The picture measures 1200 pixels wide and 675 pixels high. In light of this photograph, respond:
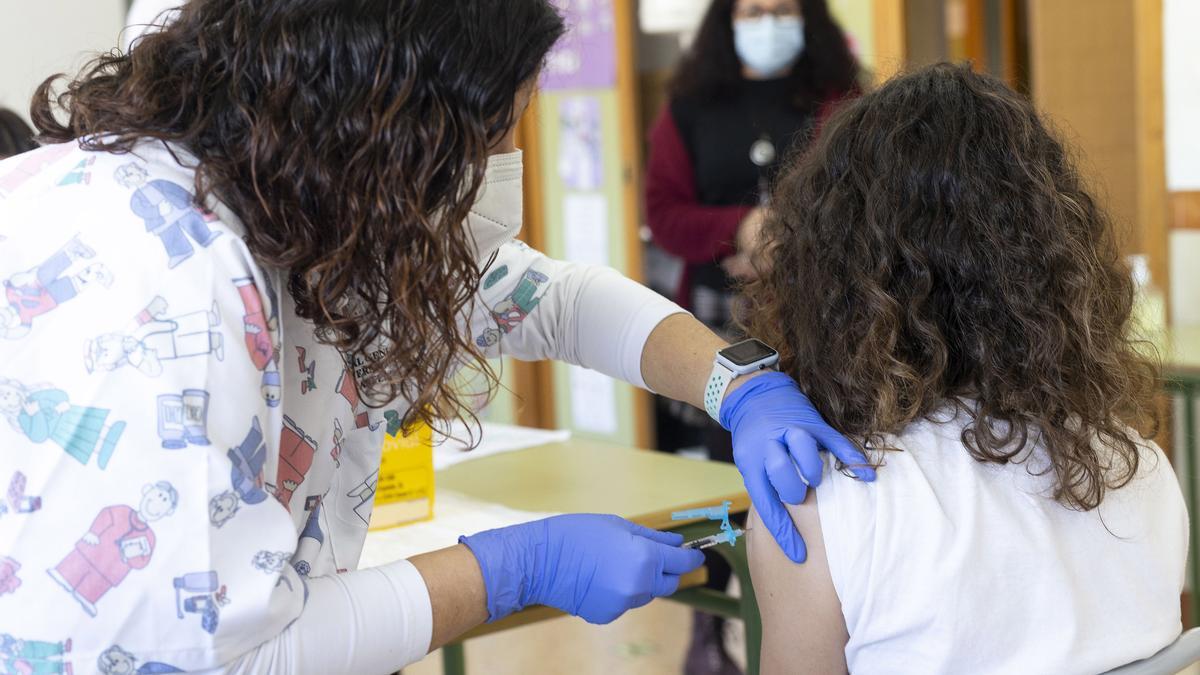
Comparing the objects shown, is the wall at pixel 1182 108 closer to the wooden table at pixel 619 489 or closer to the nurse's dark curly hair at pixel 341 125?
the wooden table at pixel 619 489

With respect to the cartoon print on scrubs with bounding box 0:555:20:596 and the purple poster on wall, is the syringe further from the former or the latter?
the purple poster on wall

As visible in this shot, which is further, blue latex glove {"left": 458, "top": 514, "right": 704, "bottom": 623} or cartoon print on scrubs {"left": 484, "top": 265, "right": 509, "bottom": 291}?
cartoon print on scrubs {"left": 484, "top": 265, "right": 509, "bottom": 291}

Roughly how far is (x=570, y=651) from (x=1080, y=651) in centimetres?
190

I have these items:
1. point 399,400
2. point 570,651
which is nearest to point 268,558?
point 399,400

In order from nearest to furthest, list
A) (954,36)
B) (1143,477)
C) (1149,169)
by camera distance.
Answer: (1143,477) < (1149,169) < (954,36)

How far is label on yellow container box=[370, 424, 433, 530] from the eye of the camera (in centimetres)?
150

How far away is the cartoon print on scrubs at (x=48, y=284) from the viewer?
87cm

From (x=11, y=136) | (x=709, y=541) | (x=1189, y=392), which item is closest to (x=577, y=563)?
(x=709, y=541)

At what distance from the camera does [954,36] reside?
478 centimetres

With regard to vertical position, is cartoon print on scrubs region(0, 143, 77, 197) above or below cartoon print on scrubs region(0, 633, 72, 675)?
above

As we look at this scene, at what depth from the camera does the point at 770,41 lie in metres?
2.69

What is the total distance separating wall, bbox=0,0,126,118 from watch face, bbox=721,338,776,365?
2340 millimetres

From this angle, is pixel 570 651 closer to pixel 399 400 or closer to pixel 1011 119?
pixel 399 400

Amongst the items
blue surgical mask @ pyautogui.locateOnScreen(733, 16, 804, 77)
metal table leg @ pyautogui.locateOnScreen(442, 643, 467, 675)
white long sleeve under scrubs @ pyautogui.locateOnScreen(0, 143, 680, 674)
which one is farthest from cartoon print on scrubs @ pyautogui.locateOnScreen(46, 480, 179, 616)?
blue surgical mask @ pyautogui.locateOnScreen(733, 16, 804, 77)
